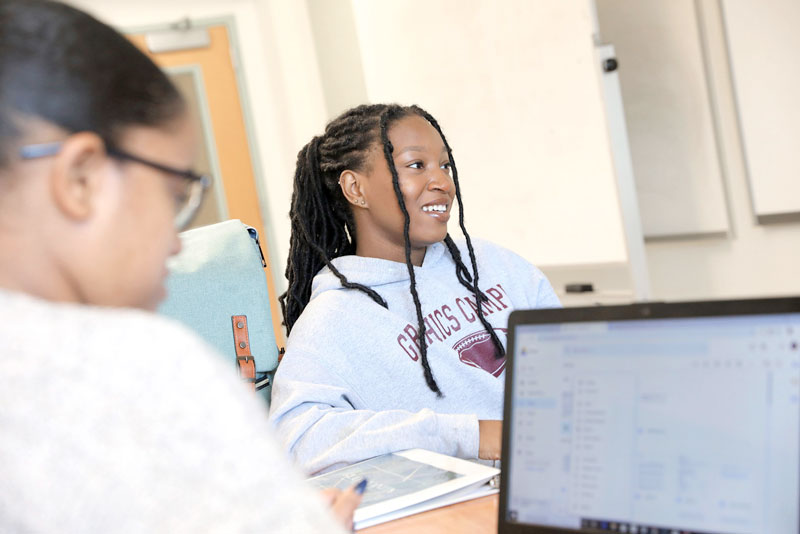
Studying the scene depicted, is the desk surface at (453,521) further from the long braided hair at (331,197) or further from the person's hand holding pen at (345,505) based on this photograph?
the long braided hair at (331,197)

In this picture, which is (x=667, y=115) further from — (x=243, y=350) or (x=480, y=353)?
(x=243, y=350)

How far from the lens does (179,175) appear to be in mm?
571

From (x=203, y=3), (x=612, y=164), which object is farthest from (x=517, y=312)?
(x=203, y=3)

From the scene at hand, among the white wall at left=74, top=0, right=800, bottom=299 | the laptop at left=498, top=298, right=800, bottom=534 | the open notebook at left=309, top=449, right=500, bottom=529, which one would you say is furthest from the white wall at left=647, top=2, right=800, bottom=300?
the laptop at left=498, top=298, right=800, bottom=534

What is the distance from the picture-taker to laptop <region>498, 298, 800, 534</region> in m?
0.61

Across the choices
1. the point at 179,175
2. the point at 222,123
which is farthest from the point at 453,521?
the point at 222,123

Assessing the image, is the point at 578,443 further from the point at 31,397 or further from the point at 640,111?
the point at 640,111

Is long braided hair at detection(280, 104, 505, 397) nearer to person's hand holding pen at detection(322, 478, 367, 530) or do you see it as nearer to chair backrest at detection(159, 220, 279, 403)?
chair backrest at detection(159, 220, 279, 403)

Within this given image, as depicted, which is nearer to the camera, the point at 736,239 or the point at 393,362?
the point at 393,362

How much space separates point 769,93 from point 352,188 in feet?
4.14

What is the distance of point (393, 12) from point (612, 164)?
145cm

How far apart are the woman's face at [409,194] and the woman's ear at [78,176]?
1.07 m

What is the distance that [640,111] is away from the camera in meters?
2.53

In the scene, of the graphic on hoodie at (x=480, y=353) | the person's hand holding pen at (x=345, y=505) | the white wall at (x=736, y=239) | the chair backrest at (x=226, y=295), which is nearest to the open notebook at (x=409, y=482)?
the person's hand holding pen at (x=345, y=505)
